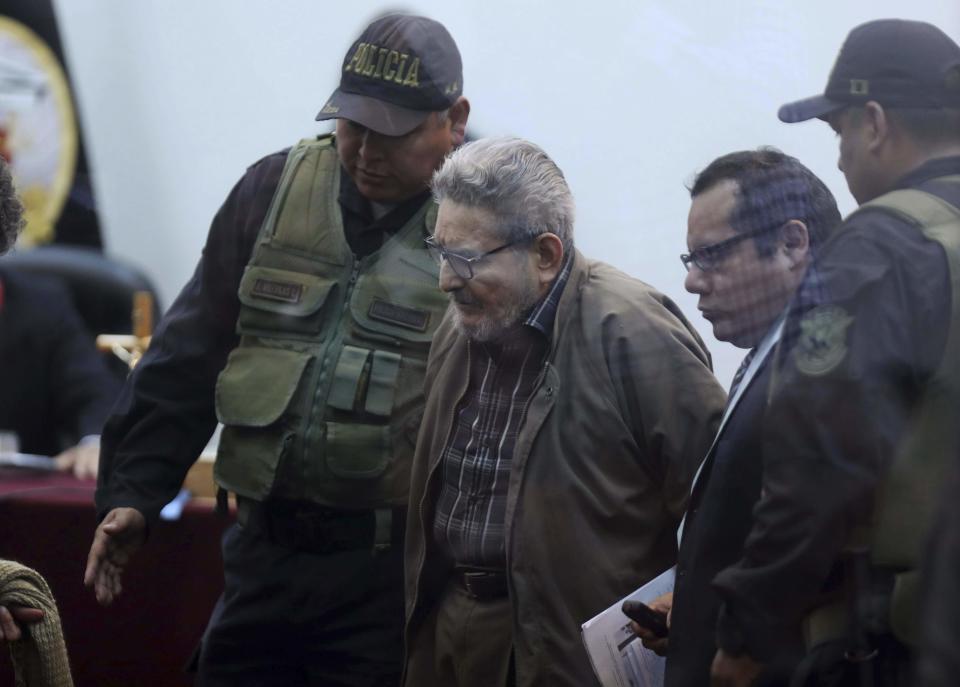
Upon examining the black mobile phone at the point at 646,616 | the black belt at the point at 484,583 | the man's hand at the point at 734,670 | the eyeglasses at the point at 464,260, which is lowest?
the black belt at the point at 484,583

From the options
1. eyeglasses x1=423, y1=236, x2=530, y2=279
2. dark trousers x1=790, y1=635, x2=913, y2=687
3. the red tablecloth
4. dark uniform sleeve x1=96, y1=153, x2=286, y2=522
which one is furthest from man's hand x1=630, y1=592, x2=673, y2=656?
the red tablecloth

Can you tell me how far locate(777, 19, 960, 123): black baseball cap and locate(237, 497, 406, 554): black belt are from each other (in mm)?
1126

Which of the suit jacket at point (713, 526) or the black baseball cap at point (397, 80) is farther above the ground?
the black baseball cap at point (397, 80)

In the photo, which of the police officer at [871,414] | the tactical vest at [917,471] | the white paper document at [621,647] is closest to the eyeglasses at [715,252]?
the police officer at [871,414]

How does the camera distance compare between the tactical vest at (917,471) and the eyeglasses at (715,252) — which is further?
the eyeglasses at (715,252)

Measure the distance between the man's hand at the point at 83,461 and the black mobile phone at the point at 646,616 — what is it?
1855 mm

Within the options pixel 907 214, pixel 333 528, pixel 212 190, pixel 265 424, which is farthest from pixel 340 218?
pixel 212 190

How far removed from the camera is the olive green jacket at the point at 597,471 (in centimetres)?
228

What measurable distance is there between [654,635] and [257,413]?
3.04 feet

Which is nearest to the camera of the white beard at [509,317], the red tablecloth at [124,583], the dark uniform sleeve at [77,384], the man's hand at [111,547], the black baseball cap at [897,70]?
the black baseball cap at [897,70]

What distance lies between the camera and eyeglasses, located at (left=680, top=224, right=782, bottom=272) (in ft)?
7.13

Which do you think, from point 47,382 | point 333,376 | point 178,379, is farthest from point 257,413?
point 47,382

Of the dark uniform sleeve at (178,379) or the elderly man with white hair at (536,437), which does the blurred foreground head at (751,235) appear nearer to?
the elderly man with white hair at (536,437)

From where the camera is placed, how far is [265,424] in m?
2.72
